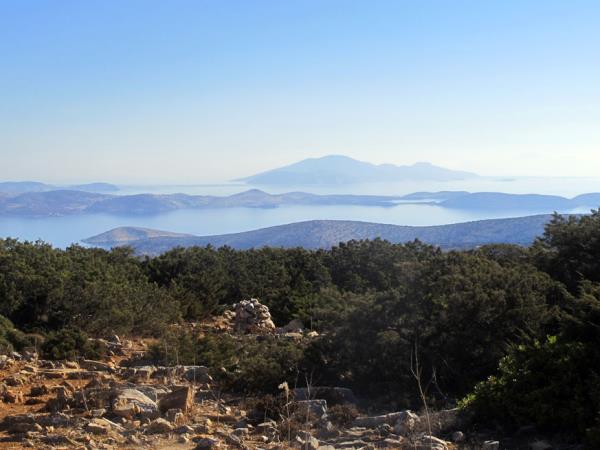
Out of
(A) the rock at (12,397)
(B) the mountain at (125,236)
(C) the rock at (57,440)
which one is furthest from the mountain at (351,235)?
(C) the rock at (57,440)

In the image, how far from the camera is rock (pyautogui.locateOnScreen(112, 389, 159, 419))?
6.63 m

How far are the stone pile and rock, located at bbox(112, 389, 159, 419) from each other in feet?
22.7

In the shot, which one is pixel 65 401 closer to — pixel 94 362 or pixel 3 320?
pixel 94 362

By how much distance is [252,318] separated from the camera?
47.5 ft

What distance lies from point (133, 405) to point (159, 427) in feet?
2.35

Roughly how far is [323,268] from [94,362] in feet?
34.6

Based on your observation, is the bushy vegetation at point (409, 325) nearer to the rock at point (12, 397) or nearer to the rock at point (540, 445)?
the rock at point (540, 445)

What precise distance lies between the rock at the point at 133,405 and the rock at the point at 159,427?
44cm

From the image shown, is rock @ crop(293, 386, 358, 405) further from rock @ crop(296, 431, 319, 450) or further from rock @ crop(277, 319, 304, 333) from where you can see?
rock @ crop(277, 319, 304, 333)

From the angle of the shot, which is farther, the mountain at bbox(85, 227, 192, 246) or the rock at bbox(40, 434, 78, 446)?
the mountain at bbox(85, 227, 192, 246)

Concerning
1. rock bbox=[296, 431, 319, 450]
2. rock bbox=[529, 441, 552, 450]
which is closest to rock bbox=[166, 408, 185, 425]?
rock bbox=[296, 431, 319, 450]

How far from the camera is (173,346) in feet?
32.3

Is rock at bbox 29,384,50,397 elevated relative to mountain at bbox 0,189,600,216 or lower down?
lower down

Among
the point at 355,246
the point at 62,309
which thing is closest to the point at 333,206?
the point at 355,246
